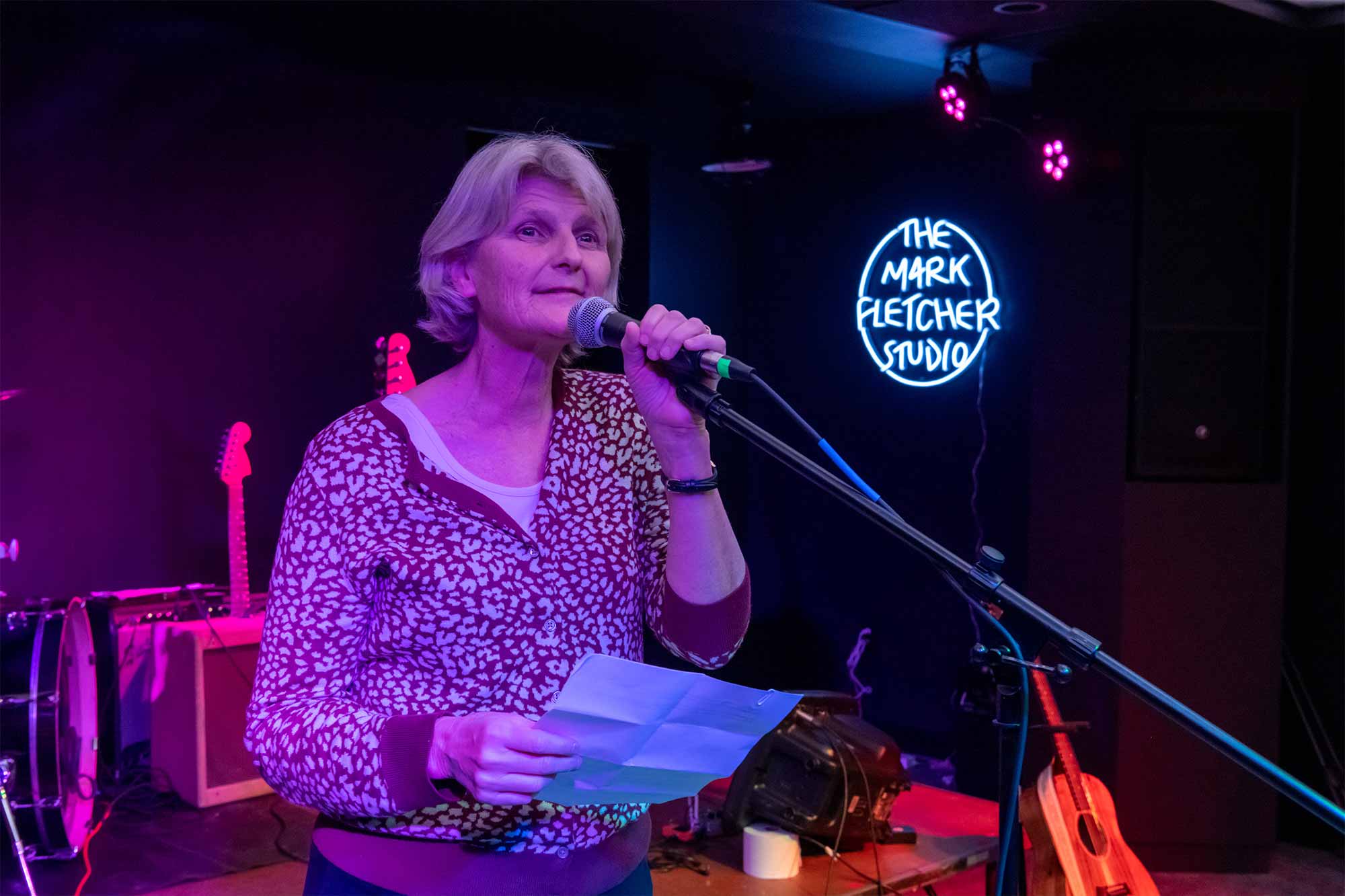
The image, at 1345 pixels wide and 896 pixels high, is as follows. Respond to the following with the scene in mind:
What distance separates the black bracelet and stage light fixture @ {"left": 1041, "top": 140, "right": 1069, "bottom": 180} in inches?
137

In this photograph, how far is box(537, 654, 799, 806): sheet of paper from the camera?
1.09 m

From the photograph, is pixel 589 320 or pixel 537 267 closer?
pixel 589 320

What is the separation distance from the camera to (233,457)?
4.73 m

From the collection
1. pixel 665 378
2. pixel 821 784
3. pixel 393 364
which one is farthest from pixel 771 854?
pixel 393 364

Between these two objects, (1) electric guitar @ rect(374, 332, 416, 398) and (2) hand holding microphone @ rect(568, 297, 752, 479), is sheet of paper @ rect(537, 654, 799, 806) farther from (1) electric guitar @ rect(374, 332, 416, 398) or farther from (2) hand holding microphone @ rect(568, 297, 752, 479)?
(1) electric guitar @ rect(374, 332, 416, 398)

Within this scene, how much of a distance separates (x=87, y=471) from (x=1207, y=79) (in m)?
4.37

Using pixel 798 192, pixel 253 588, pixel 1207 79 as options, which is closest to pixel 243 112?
pixel 253 588

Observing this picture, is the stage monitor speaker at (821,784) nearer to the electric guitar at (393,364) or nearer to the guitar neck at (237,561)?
the electric guitar at (393,364)

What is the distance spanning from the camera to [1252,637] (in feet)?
14.4

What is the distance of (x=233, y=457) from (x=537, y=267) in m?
3.60

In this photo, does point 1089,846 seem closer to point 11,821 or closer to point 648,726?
point 648,726

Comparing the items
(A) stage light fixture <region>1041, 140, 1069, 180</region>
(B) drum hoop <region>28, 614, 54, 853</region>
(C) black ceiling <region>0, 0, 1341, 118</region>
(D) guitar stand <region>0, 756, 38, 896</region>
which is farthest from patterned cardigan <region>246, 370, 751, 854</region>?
(A) stage light fixture <region>1041, 140, 1069, 180</region>

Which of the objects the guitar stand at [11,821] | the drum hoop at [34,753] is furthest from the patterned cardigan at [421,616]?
the drum hoop at [34,753]

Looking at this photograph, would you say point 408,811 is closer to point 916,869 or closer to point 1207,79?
point 916,869
